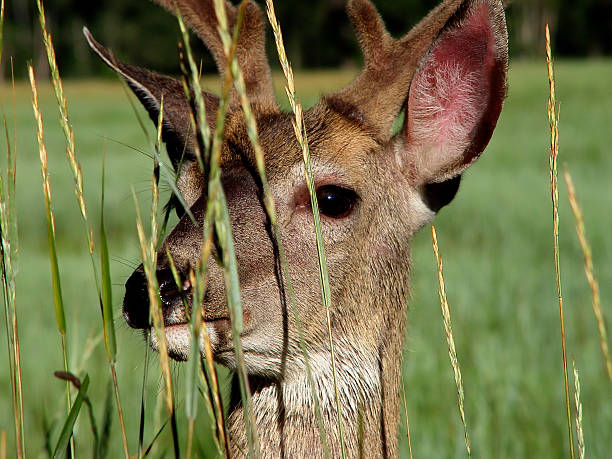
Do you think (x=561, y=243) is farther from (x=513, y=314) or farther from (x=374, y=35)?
(x=374, y=35)

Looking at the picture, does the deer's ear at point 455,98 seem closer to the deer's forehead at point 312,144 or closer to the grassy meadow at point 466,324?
the deer's forehead at point 312,144

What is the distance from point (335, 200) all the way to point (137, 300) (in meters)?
0.78

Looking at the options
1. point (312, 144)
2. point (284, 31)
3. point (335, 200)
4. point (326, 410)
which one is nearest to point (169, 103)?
point (312, 144)

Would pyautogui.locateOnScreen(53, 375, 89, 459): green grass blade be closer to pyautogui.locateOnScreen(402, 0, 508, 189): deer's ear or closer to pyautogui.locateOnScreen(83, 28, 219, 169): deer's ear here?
pyautogui.locateOnScreen(83, 28, 219, 169): deer's ear

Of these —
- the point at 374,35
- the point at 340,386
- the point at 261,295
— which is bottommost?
the point at 340,386

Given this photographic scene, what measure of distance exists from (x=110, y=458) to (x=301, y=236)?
67.2 inches

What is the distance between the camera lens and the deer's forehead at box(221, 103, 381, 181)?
8.55 ft

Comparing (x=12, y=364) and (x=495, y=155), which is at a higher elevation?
(x=495, y=155)

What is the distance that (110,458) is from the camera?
11.9ft

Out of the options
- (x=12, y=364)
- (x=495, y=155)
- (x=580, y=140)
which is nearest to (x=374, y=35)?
(x=12, y=364)

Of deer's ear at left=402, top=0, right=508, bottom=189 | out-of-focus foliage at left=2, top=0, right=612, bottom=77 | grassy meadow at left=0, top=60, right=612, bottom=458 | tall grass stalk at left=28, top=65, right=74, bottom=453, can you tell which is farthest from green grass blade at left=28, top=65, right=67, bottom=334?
out-of-focus foliage at left=2, top=0, right=612, bottom=77

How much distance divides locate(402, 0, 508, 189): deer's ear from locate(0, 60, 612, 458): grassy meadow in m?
0.36

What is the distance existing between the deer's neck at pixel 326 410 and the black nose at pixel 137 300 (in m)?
0.55

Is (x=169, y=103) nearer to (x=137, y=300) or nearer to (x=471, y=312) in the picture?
(x=137, y=300)
